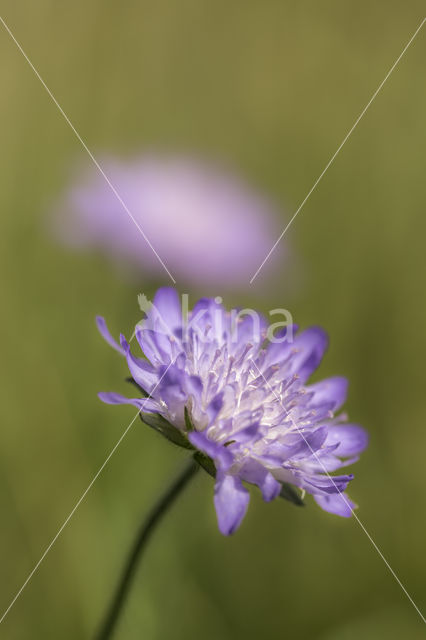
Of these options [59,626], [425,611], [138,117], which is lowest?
[59,626]

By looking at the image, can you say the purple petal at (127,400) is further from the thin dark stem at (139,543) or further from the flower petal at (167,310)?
the flower petal at (167,310)

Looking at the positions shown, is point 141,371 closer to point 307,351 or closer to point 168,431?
point 168,431

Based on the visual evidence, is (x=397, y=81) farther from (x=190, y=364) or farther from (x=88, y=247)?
(x=190, y=364)

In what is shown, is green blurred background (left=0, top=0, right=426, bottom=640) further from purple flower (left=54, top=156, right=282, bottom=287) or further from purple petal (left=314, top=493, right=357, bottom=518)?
purple petal (left=314, top=493, right=357, bottom=518)

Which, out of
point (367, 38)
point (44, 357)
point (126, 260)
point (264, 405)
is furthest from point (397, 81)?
point (264, 405)

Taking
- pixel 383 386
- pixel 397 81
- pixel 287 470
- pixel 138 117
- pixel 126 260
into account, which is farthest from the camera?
pixel 397 81

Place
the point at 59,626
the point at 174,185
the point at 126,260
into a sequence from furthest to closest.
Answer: the point at 174,185
the point at 126,260
the point at 59,626

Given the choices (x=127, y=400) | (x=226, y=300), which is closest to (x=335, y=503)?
(x=127, y=400)
